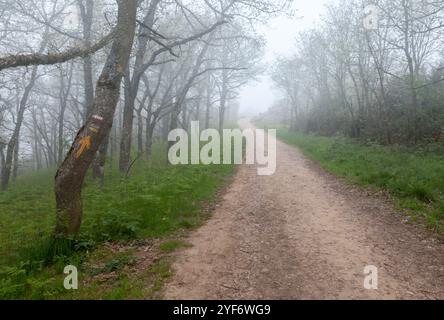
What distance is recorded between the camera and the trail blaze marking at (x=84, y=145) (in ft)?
20.5

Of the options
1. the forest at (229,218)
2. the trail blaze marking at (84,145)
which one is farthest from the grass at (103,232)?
the trail blaze marking at (84,145)

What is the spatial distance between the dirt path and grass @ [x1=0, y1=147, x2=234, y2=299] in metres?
0.67

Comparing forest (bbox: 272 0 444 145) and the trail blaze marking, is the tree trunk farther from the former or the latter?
forest (bbox: 272 0 444 145)

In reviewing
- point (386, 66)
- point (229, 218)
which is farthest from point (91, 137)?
point (386, 66)

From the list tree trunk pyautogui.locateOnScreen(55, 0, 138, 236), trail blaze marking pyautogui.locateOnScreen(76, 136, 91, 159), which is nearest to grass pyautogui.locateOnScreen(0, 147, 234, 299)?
tree trunk pyautogui.locateOnScreen(55, 0, 138, 236)

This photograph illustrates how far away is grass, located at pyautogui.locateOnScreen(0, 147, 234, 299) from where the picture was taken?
5016 mm

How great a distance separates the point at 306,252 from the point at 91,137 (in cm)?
447

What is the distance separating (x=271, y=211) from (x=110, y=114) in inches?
177

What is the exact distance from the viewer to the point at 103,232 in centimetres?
705

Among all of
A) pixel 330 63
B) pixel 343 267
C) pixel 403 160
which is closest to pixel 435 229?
pixel 343 267

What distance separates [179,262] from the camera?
575 centimetres
